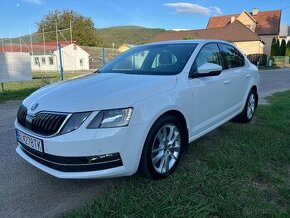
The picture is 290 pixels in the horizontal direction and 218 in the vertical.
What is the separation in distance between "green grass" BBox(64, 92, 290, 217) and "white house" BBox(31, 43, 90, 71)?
29.8 metres

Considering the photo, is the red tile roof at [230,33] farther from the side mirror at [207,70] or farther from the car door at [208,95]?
the side mirror at [207,70]

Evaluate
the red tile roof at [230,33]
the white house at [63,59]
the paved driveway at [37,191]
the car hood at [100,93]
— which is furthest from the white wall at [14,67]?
the red tile roof at [230,33]

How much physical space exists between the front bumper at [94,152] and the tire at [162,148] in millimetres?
149

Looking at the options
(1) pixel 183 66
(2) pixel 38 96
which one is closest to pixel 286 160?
(1) pixel 183 66

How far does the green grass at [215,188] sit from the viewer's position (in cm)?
269

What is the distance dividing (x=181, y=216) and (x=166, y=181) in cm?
68

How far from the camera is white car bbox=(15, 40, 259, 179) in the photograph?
2.74m

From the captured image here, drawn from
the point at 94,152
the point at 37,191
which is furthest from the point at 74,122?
Result: the point at 37,191

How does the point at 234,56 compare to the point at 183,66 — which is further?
the point at 234,56

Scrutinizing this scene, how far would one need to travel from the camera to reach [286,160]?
3924 mm

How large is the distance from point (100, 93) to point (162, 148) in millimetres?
932

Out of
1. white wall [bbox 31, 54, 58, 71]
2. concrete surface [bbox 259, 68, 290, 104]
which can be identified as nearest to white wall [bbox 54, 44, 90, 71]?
white wall [bbox 31, 54, 58, 71]

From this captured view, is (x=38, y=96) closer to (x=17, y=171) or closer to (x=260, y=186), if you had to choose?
(x=17, y=171)

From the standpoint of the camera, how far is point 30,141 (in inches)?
119
